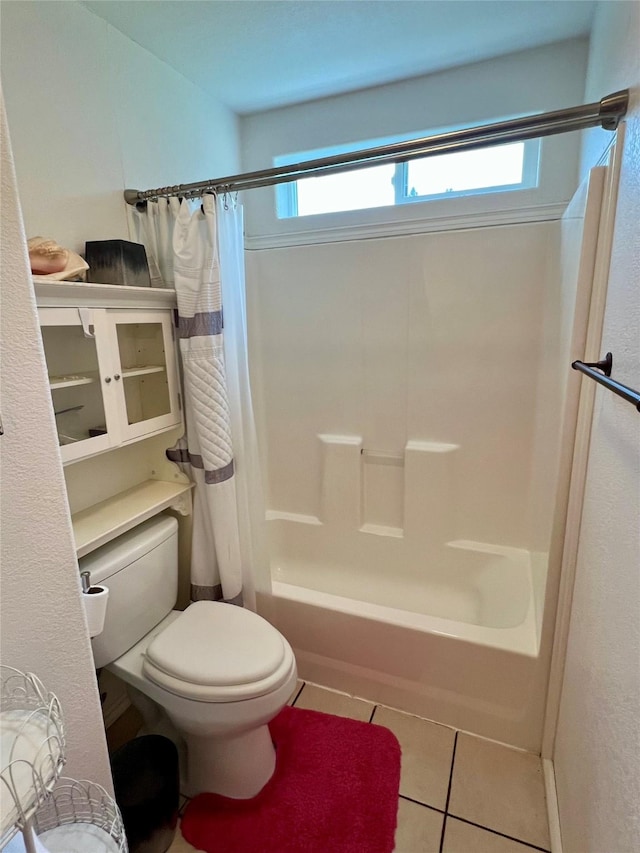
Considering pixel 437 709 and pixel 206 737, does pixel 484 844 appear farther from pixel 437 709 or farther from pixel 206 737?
pixel 206 737

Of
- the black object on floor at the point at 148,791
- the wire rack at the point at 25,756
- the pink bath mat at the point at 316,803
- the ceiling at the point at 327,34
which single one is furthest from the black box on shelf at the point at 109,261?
the pink bath mat at the point at 316,803

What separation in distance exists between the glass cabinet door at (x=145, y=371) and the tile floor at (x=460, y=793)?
4.03ft

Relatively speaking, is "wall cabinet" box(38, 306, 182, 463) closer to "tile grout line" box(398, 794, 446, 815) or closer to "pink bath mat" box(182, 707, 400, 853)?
"pink bath mat" box(182, 707, 400, 853)

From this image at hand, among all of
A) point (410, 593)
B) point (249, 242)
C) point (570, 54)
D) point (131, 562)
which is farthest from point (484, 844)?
point (570, 54)

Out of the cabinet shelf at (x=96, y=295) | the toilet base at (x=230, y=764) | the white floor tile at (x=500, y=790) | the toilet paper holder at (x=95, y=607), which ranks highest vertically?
the cabinet shelf at (x=96, y=295)

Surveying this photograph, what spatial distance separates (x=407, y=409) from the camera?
2.11 meters

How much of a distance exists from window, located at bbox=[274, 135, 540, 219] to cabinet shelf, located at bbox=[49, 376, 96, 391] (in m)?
1.26

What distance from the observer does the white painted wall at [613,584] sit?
2.47 feet

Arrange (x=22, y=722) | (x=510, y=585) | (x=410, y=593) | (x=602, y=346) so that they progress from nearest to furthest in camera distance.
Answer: (x=22, y=722) < (x=602, y=346) < (x=510, y=585) < (x=410, y=593)

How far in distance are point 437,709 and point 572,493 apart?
37.2 inches

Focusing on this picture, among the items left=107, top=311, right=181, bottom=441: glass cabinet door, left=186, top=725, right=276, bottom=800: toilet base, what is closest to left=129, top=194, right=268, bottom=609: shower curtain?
left=107, top=311, right=181, bottom=441: glass cabinet door

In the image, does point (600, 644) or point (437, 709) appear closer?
point (600, 644)

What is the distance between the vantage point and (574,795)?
112 cm

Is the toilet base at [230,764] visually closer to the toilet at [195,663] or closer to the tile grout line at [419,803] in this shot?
the toilet at [195,663]
